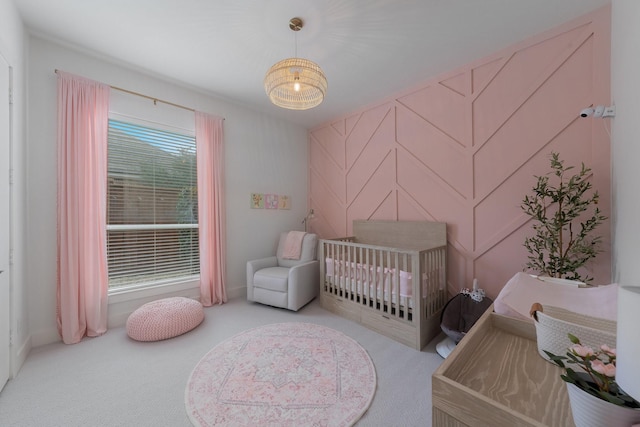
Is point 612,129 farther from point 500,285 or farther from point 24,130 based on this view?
point 24,130

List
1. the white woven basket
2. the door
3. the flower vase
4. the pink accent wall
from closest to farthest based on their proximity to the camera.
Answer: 1. the flower vase
2. the white woven basket
3. the door
4. the pink accent wall

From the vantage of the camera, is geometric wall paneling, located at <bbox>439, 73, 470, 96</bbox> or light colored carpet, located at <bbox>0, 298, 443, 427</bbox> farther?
geometric wall paneling, located at <bbox>439, 73, 470, 96</bbox>

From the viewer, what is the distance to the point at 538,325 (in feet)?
2.88

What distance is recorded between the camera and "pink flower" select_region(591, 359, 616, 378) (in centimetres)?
54

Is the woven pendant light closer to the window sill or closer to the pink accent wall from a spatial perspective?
the pink accent wall

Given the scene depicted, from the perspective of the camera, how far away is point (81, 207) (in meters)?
2.27

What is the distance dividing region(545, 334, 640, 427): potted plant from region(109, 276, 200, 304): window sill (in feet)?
10.9

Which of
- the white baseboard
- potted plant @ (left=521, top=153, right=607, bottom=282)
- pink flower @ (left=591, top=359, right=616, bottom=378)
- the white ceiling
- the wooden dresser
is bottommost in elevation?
the white baseboard

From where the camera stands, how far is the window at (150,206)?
2562 mm

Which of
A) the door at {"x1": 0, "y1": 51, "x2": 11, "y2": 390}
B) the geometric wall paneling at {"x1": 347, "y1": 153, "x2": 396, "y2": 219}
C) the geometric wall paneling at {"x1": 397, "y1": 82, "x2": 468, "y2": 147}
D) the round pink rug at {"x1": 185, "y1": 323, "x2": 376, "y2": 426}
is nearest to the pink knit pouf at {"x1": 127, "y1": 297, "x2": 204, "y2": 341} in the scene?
the round pink rug at {"x1": 185, "y1": 323, "x2": 376, "y2": 426}

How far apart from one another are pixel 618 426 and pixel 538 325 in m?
0.42

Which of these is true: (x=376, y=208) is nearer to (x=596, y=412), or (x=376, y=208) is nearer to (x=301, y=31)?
(x=301, y=31)

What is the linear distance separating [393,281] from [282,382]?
4.25 feet

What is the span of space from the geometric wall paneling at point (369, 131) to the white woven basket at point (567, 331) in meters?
2.55
